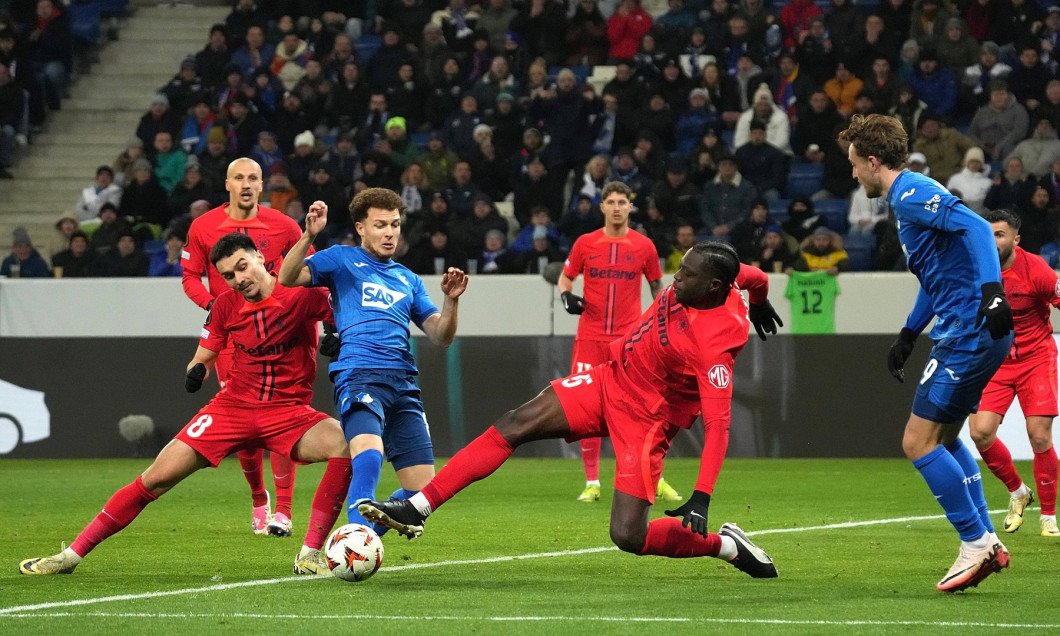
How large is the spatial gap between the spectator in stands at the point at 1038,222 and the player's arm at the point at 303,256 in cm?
1106

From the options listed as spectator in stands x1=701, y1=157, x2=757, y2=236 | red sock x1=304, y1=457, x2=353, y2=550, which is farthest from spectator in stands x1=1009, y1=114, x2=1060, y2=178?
red sock x1=304, y1=457, x2=353, y2=550

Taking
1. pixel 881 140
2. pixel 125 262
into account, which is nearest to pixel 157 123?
pixel 125 262

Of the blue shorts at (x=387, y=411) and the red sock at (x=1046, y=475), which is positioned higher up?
the blue shorts at (x=387, y=411)

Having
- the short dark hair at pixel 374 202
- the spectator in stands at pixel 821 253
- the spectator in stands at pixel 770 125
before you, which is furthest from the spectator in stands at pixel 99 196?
the short dark hair at pixel 374 202

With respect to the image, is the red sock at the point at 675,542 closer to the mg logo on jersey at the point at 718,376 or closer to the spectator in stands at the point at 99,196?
the mg logo on jersey at the point at 718,376

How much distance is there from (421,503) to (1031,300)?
4787 mm

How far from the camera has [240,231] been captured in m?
9.94


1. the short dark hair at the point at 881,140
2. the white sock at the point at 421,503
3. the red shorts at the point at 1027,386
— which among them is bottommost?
the red shorts at the point at 1027,386

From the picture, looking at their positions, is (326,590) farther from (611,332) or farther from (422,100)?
(422,100)

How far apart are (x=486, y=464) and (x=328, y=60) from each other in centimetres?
1515

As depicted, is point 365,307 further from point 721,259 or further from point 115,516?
point 721,259

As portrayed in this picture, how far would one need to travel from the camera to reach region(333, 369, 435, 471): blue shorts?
24.0 ft

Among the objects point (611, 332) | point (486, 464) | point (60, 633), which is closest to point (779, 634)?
point (486, 464)

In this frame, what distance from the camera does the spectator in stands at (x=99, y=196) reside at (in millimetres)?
20156
